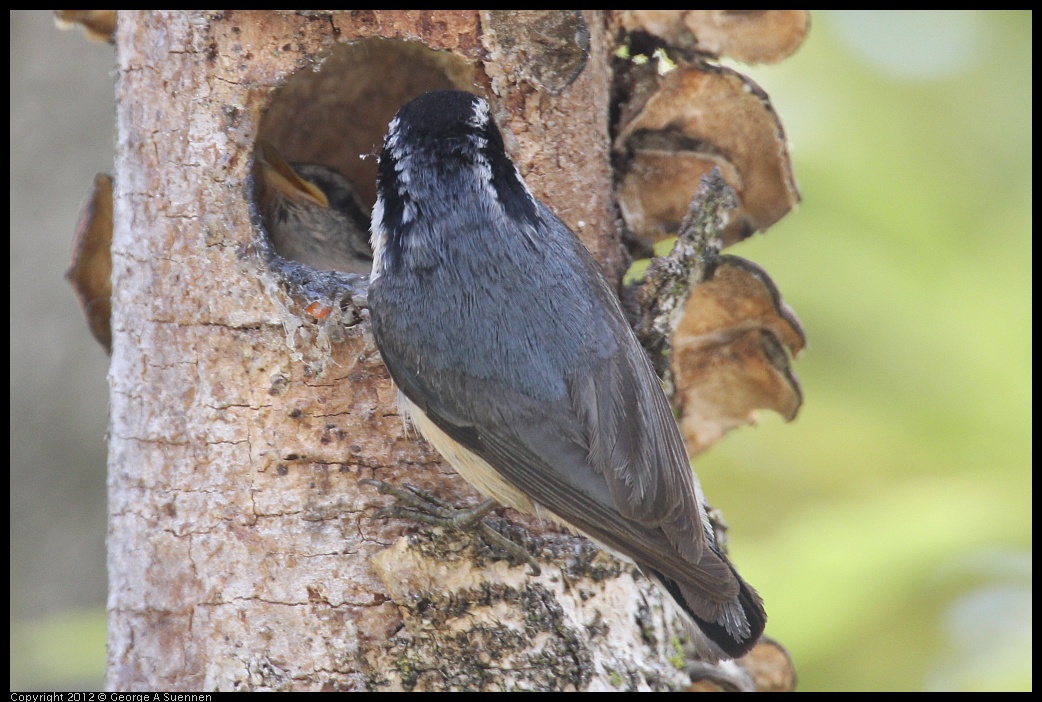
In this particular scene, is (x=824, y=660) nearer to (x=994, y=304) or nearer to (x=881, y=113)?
(x=994, y=304)

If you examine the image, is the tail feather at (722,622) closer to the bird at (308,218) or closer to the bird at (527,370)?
the bird at (527,370)

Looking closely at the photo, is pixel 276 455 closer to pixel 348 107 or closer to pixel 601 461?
pixel 601 461

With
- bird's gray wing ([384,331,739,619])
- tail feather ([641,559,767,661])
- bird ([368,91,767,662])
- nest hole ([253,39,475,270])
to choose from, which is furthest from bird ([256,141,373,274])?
tail feather ([641,559,767,661])

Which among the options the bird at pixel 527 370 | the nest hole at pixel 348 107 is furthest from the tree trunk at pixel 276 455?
the nest hole at pixel 348 107

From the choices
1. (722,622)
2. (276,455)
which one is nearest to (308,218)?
(276,455)

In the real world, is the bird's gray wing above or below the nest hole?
below

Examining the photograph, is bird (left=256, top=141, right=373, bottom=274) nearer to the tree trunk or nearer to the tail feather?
the tree trunk
